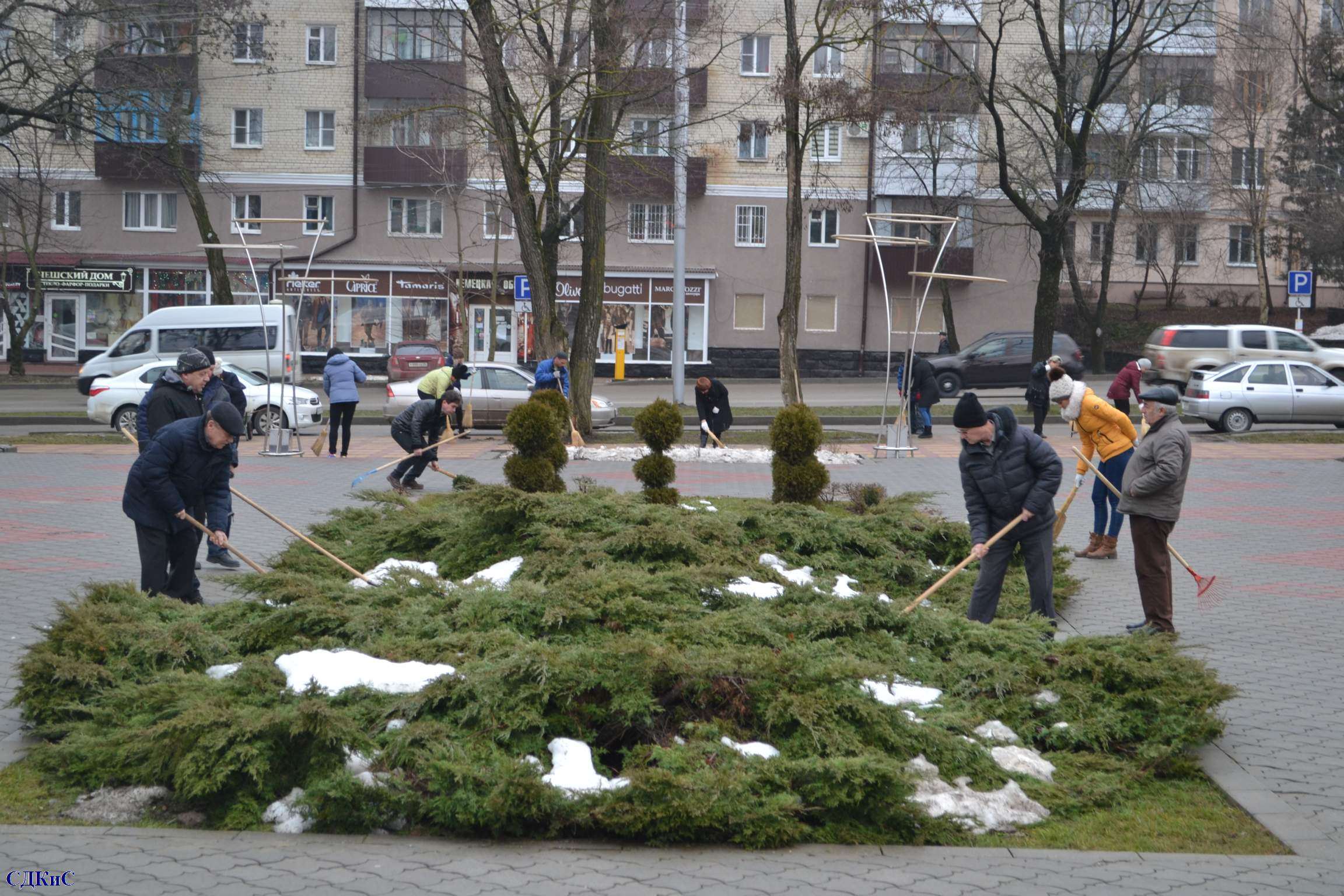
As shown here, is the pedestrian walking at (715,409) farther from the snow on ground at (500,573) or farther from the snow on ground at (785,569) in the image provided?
the snow on ground at (500,573)

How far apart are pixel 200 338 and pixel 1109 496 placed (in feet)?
82.4

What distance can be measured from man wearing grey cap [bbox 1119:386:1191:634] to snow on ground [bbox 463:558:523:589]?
382cm

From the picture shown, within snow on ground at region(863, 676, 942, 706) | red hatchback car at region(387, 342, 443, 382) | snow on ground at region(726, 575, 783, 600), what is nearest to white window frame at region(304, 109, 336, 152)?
red hatchback car at region(387, 342, 443, 382)

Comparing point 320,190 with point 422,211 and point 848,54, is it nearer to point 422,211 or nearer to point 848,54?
point 422,211

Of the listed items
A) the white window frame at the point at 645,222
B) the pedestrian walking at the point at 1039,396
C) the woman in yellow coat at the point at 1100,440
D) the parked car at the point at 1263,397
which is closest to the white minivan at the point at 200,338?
the white window frame at the point at 645,222

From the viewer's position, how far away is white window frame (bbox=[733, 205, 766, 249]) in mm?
45219

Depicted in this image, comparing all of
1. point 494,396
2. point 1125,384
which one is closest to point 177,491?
point 1125,384

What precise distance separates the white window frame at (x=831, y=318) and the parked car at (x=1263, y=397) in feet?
67.3

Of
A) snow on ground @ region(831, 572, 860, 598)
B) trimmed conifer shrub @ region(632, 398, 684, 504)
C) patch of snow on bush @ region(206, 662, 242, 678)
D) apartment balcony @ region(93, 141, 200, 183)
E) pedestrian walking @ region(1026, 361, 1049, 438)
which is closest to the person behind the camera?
patch of snow on bush @ region(206, 662, 242, 678)

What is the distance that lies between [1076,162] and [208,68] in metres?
28.8

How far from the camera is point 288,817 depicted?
16.6ft

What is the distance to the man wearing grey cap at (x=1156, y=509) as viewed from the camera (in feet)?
26.1

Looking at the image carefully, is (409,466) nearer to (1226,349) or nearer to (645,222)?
(1226,349)

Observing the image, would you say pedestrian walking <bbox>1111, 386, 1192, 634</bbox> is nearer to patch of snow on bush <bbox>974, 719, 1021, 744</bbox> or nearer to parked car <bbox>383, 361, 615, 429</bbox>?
patch of snow on bush <bbox>974, 719, 1021, 744</bbox>
